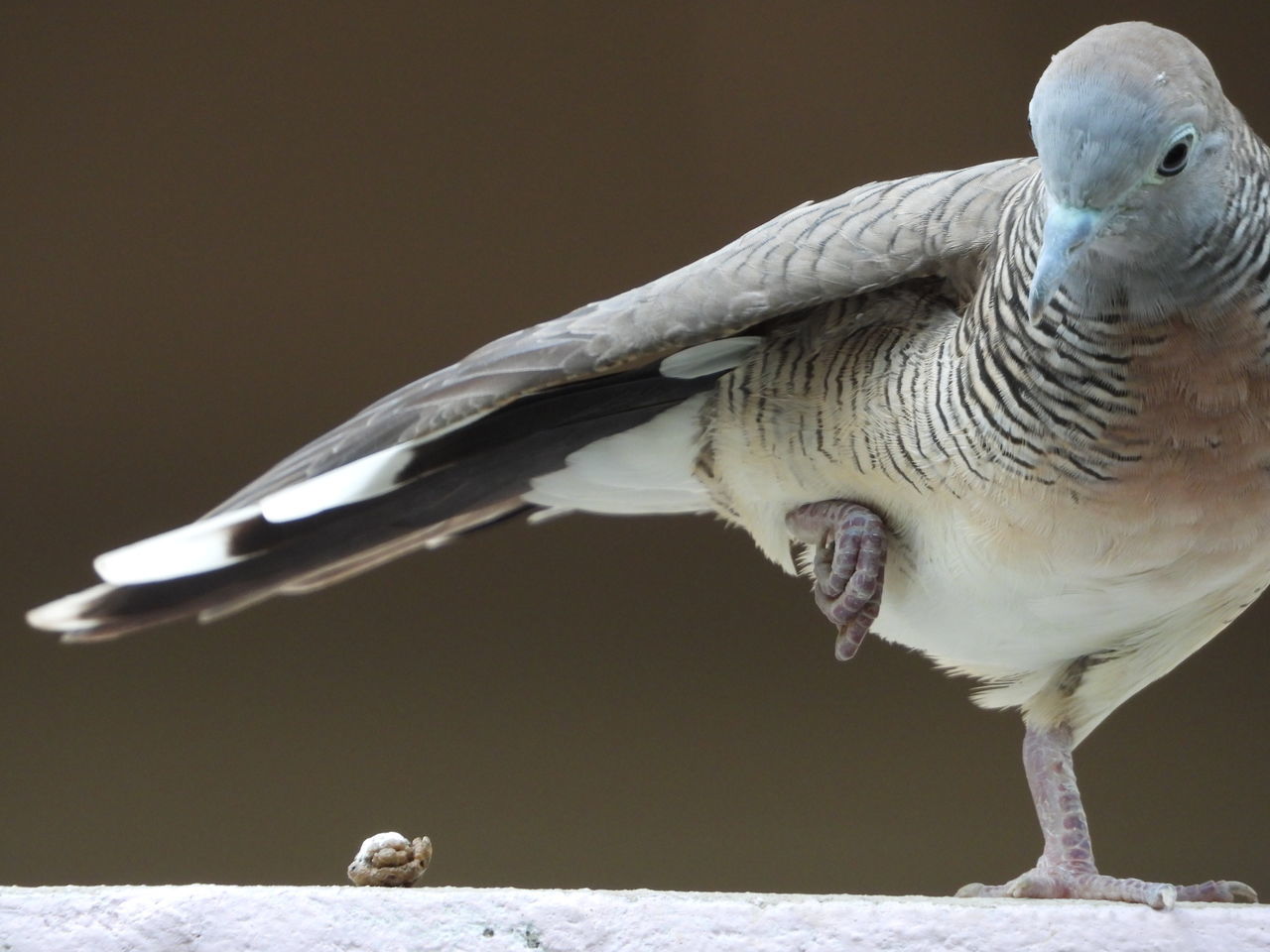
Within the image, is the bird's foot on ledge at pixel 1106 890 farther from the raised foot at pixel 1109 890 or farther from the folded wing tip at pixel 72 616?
the folded wing tip at pixel 72 616

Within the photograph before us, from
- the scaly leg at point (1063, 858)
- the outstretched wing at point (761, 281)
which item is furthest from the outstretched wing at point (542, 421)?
the scaly leg at point (1063, 858)

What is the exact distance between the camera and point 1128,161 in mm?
1044

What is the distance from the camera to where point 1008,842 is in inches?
109

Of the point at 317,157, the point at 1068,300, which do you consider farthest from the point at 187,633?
the point at 1068,300

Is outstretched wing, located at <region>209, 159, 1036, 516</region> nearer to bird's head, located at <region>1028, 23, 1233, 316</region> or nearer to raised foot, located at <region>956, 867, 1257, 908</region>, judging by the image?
bird's head, located at <region>1028, 23, 1233, 316</region>

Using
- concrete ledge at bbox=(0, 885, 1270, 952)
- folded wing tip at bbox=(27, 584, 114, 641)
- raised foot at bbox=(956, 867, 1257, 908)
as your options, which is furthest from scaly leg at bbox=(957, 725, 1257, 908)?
folded wing tip at bbox=(27, 584, 114, 641)

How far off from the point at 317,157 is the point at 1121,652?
1.55 m

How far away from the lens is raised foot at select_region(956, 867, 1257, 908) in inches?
43.1

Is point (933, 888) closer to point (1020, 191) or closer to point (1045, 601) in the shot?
point (1045, 601)

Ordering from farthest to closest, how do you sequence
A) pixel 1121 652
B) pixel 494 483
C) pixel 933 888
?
pixel 933 888 < pixel 494 483 < pixel 1121 652

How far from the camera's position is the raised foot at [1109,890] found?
1.09 meters

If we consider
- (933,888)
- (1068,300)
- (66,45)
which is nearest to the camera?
(1068,300)

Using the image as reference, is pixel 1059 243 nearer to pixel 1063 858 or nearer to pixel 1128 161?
pixel 1128 161

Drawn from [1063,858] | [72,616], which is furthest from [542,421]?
[1063,858]
